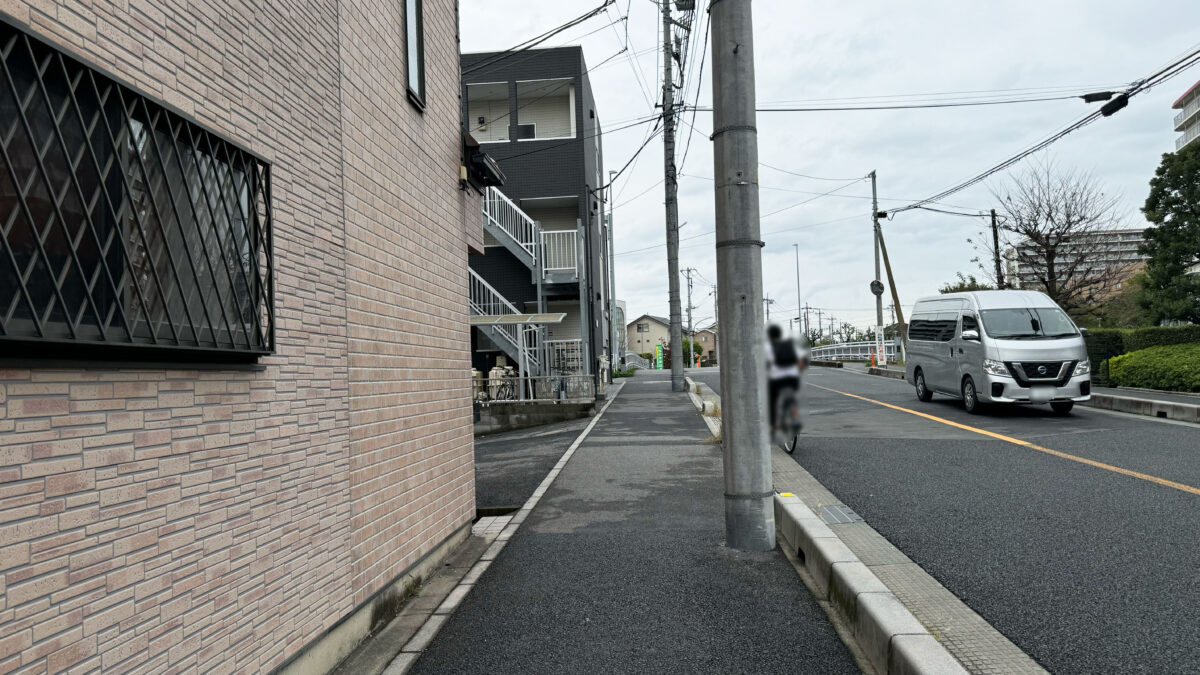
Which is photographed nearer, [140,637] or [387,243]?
[140,637]

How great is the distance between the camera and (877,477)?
29.1ft

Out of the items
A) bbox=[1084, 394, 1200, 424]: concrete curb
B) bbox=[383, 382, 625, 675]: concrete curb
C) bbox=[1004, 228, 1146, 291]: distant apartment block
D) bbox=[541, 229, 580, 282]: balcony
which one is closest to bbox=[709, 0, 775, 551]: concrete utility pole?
bbox=[383, 382, 625, 675]: concrete curb

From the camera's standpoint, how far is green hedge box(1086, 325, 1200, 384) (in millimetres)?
20250

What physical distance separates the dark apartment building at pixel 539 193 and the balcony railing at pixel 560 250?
0.10 ft

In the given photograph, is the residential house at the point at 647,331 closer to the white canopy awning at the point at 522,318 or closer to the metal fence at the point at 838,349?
the metal fence at the point at 838,349

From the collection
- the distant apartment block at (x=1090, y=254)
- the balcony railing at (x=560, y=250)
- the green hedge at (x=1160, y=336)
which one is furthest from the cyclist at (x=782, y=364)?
the distant apartment block at (x=1090, y=254)

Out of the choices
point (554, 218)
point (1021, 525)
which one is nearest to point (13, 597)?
A: point (1021, 525)

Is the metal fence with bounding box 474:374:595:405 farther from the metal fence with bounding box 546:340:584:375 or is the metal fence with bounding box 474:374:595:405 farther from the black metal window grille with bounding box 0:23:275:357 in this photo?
the black metal window grille with bounding box 0:23:275:357

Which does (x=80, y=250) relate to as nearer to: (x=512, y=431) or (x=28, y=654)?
(x=28, y=654)

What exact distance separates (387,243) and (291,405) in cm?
192

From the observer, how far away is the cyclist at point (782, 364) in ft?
1.05

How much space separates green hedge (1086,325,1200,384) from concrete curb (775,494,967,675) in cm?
1809

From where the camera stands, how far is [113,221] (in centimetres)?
286

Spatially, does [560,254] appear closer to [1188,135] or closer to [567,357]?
[567,357]
